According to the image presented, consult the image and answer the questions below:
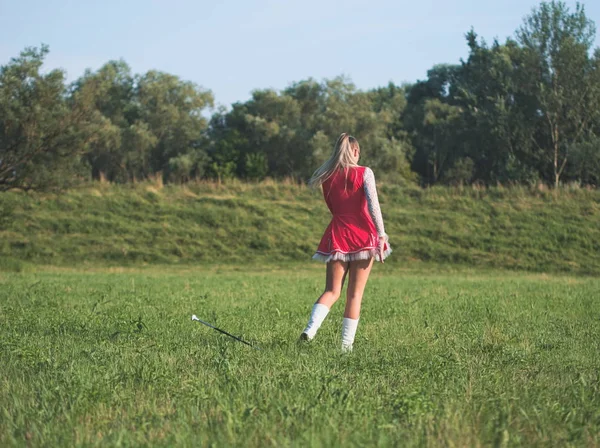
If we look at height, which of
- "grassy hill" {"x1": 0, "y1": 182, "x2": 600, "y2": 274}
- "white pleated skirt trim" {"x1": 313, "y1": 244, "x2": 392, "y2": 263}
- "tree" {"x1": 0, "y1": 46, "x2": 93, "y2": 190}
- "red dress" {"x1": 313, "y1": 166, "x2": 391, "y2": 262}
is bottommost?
"grassy hill" {"x1": 0, "y1": 182, "x2": 600, "y2": 274}

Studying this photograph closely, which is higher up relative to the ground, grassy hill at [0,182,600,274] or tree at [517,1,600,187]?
tree at [517,1,600,187]

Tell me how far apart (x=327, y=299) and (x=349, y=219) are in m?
0.93

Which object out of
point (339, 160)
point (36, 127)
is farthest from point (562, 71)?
point (339, 160)

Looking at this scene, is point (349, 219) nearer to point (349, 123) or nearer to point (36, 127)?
point (36, 127)

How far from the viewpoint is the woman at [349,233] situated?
8203 millimetres

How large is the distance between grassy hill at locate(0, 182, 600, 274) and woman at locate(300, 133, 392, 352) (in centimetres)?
2500

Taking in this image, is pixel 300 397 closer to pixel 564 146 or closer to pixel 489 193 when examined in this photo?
pixel 489 193

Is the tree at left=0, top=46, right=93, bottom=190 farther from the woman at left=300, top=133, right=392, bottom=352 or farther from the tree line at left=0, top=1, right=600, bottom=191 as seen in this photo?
the woman at left=300, top=133, right=392, bottom=352

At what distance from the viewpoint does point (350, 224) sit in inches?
328

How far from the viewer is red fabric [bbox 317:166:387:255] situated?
824 cm

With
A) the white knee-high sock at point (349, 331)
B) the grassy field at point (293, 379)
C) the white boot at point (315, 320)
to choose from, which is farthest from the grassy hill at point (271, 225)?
the white knee-high sock at point (349, 331)

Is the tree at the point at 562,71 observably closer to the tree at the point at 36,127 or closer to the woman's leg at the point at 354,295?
the tree at the point at 36,127

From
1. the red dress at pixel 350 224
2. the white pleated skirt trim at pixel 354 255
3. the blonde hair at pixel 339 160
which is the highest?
the blonde hair at pixel 339 160

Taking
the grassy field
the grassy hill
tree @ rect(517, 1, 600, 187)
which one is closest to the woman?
the grassy field
